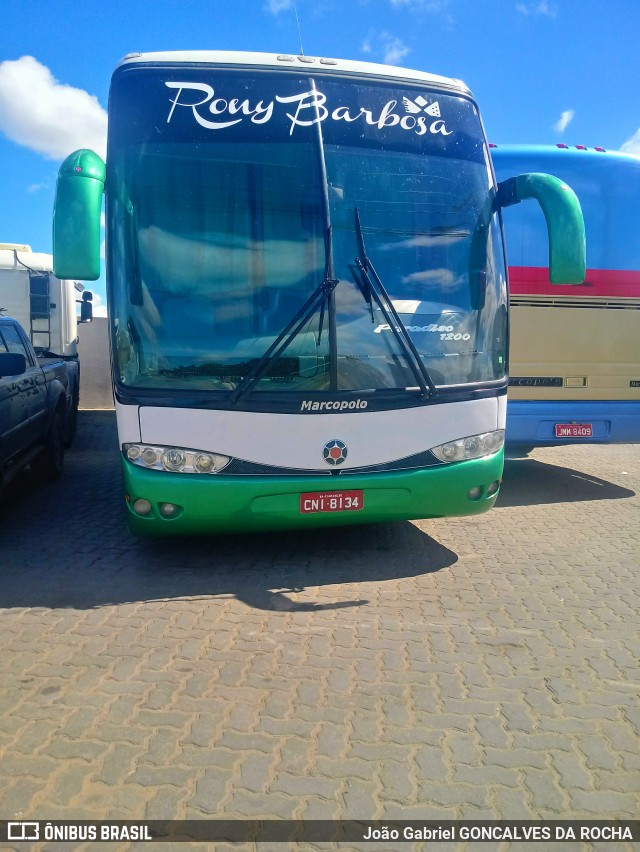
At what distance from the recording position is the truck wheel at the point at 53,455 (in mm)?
8570

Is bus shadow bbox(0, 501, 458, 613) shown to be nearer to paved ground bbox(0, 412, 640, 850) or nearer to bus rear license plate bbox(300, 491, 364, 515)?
paved ground bbox(0, 412, 640, 850)

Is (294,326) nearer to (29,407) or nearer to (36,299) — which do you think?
(29,407)

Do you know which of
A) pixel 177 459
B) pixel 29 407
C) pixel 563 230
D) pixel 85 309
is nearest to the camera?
pixel 177 459

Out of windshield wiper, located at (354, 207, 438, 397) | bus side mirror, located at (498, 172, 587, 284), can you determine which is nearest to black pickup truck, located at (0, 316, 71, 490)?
windshield wiper, located at (354, 207, 438, 397)

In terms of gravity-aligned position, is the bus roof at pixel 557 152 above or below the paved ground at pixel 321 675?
above

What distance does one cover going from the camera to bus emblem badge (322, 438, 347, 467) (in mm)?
4941

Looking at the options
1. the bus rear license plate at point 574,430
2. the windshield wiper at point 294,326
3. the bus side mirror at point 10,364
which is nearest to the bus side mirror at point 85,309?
the bus side mirror at point 10,364

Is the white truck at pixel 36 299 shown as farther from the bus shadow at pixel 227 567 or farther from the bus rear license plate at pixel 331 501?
the bus rear license plate at pixel 331 501

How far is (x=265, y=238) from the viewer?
4.92 m

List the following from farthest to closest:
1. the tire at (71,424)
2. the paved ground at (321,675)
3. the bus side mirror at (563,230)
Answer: the tire at (71,424)
the bus side mirror at (563,230)
the paved ground at (321,675)

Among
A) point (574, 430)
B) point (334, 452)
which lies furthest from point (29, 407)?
point (574, 430)

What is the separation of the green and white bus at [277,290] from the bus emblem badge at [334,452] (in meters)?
0.01

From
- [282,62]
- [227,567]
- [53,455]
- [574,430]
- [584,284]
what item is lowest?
[227,567]

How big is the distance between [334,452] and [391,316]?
102 cm
